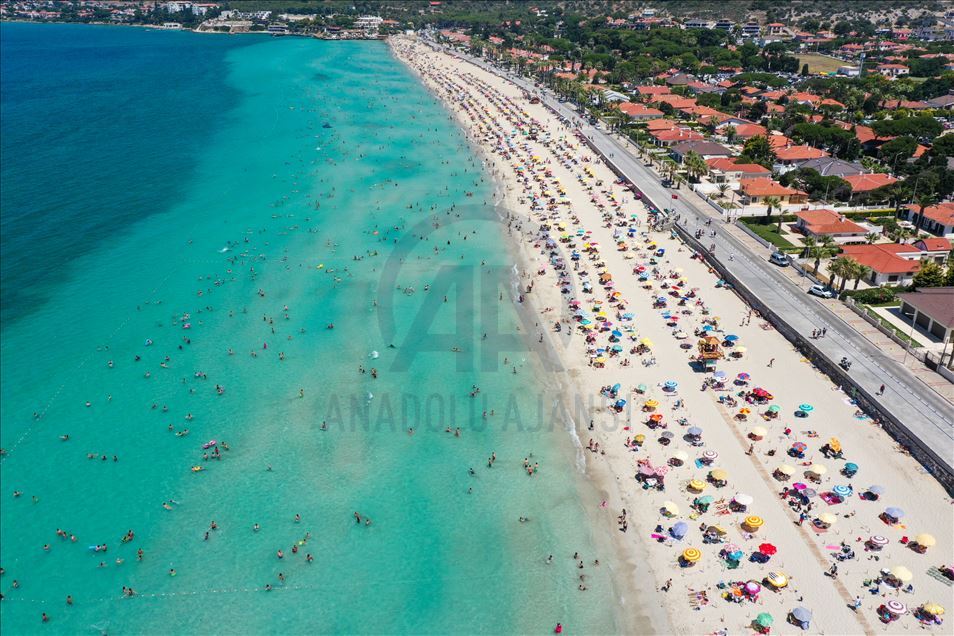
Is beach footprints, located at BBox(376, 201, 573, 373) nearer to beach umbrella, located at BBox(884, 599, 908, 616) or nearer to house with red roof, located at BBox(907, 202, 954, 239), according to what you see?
beach umbrella, located at BBox(884, 599, 908, 616)

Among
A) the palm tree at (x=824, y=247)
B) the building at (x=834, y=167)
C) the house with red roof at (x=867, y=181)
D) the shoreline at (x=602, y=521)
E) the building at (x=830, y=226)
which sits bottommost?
the shoreline at (x=602, y=521)

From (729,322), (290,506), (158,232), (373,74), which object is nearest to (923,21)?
(373,74)

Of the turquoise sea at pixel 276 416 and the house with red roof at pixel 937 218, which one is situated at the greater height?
the house with red roof at pixel 937 218

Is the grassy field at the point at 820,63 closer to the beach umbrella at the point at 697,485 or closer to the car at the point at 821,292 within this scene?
the car at the point at 821,292

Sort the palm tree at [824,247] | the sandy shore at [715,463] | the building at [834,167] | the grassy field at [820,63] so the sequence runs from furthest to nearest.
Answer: the grassy field at [820,63] < the building at [834,167] < the palm tree at [824,247] < the sandy shore at [715,463]

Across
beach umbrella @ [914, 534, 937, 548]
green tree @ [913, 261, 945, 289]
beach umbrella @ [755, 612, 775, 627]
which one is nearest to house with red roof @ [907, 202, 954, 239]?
green tree @ [913, 261, 945, 289]

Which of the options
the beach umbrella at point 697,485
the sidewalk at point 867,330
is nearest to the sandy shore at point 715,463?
the beach umbrella at point 697,485

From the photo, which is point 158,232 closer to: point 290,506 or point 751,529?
point 290,506
